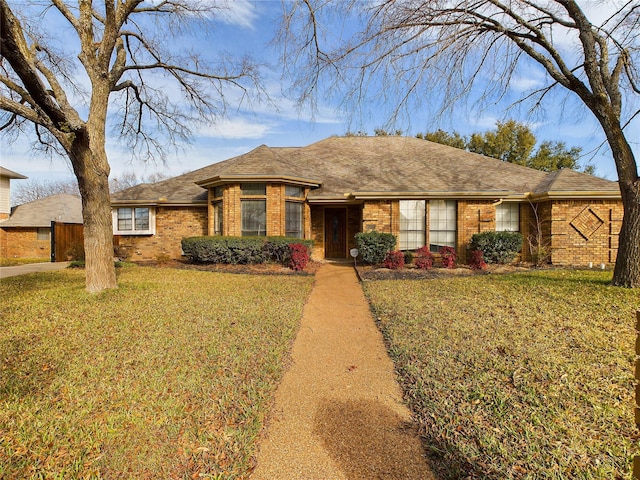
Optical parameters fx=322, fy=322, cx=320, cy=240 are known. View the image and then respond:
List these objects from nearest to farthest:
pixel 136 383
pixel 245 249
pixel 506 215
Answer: pixel 136 383 → pixel 245 249 → pixel 506 215

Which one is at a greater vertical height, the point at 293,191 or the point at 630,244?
the point at 293,191

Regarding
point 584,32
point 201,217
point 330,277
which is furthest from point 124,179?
point 584,32

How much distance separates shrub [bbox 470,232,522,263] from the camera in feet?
39.0

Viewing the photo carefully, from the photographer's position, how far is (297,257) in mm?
11352

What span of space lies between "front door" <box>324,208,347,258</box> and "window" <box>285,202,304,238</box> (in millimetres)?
1788

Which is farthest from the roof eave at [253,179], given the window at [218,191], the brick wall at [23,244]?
the brick wall at [23,244]

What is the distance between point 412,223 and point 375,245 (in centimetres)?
210

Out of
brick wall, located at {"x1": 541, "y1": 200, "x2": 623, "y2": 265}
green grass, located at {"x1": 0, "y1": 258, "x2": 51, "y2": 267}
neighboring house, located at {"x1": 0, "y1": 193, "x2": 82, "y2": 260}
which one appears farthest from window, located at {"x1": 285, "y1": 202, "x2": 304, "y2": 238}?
neighboring house, located at {"x1": 0, "y1": 193, "x2": 82, "y2": 260}

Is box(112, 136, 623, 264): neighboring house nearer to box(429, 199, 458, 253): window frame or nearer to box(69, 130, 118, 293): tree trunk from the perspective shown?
box(429, 199, 458, 253): window frame

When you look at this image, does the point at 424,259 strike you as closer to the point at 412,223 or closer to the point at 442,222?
the point at 412,223

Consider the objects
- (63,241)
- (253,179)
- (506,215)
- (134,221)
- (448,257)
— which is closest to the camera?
(448,257)

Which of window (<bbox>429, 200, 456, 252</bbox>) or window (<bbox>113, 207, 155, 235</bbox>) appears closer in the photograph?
window (<bbox>429, 200, 456, 252</bbox>)

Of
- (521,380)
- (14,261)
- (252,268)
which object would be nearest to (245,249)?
(252,268)

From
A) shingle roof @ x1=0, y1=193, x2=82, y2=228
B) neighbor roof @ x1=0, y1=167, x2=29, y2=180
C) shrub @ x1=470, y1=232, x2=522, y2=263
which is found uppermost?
neighbor roof @ x1=0, y1=167, x2=29, y2=180
